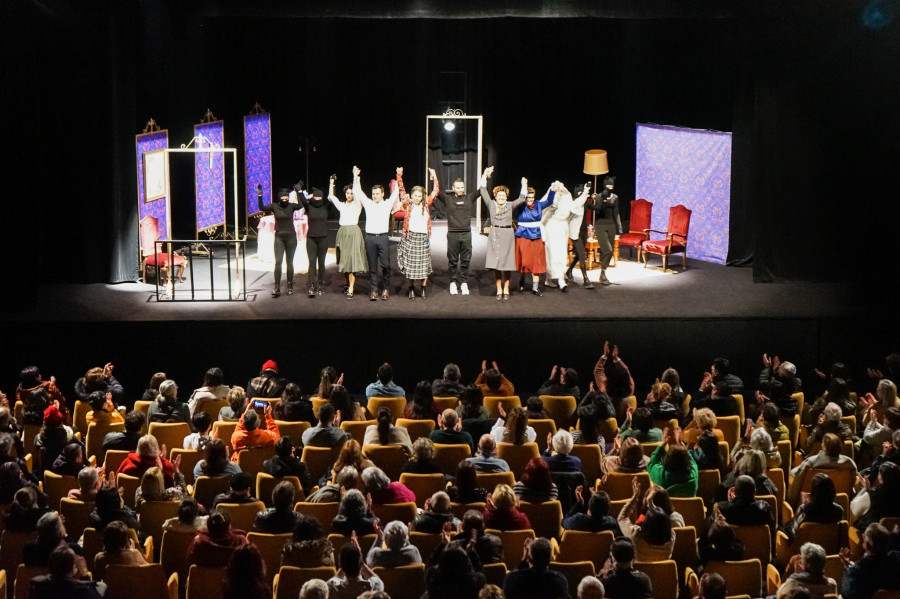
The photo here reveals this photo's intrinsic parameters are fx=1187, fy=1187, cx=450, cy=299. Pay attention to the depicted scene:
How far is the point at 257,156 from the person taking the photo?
16.8m

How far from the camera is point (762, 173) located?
13.5 metres

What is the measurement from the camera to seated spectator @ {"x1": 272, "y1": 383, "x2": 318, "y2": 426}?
28.9 feet

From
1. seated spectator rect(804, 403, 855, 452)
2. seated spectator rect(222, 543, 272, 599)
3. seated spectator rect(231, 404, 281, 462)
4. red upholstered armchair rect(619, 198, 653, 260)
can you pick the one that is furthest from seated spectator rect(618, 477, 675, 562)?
red upholstered armchair rect(619, 198, 653, 260)

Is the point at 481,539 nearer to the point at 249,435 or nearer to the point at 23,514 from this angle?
the point at 249,435

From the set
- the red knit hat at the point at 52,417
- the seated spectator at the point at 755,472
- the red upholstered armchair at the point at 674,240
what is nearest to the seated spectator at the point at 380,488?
the seated spectator at the point at 755,472

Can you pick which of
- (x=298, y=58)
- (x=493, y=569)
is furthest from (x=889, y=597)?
(x=298, y=58)

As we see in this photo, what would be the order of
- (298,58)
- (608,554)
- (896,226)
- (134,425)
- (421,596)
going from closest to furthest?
(421,596)
(608,554)
(134,425)
(896,226)
(298,58)

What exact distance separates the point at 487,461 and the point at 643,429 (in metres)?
1.35

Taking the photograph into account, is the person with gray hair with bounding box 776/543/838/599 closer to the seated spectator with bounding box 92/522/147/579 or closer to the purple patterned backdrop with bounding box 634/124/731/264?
the seated spectator with bounding box 92/522/147/579

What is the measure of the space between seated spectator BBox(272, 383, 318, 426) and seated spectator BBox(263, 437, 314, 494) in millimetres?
1256

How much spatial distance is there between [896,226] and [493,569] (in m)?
8.48

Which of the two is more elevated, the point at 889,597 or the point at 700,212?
the point at 700,212

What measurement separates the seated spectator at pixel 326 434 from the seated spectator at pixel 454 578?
7.86 ft

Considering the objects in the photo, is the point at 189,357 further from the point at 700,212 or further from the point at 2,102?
the point at 700,212
